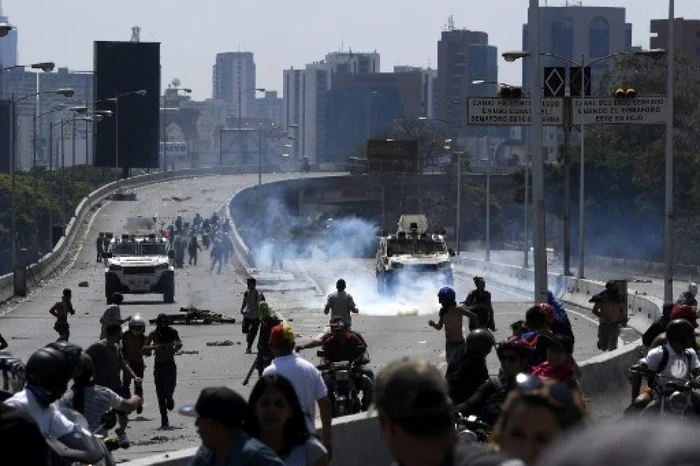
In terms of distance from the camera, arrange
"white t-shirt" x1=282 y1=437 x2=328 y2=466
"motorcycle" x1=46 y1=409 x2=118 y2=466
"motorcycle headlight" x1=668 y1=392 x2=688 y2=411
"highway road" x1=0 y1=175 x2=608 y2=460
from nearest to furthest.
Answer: "motorcycle" x1=46 y1=409 x2=118 y2=466 < "white t-shirt" x1=282 y1=437 x2=328 y2=466 < "motorcycle headlight" x1=668 y1=392 x2=688 y2=411 < "highway road" x1=0 y1=175 x2=608 y2=460

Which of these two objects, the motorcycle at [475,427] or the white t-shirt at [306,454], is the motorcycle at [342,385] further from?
the white t-shirt at [306,454]

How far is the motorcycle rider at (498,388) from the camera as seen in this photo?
1193 cm

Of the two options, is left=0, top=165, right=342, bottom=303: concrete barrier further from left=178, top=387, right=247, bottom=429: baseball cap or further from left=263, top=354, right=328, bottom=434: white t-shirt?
left=178, top=387, right=247, bottom=429: baseball cap

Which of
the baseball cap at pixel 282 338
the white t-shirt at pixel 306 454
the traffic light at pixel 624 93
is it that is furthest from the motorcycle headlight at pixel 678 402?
the traffic light at pixel 624 93

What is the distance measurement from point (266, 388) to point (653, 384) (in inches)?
283

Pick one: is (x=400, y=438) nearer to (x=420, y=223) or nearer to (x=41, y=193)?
(x=420, y=223)

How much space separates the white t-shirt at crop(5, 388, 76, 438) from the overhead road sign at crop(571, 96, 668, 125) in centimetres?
3045

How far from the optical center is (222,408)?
723 centimetres

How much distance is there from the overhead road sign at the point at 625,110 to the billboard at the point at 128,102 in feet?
278

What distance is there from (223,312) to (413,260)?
8.47 meters

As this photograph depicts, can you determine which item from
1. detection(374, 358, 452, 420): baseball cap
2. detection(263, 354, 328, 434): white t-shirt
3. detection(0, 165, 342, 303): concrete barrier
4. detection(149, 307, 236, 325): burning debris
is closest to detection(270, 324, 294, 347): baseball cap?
detection(263, 354, 328, 434): white t-shirt

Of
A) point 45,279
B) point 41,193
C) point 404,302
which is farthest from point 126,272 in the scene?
point 41,193

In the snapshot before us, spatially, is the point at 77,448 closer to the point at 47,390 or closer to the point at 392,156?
the point at 47,390

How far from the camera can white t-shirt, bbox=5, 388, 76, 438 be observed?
8789 mm
